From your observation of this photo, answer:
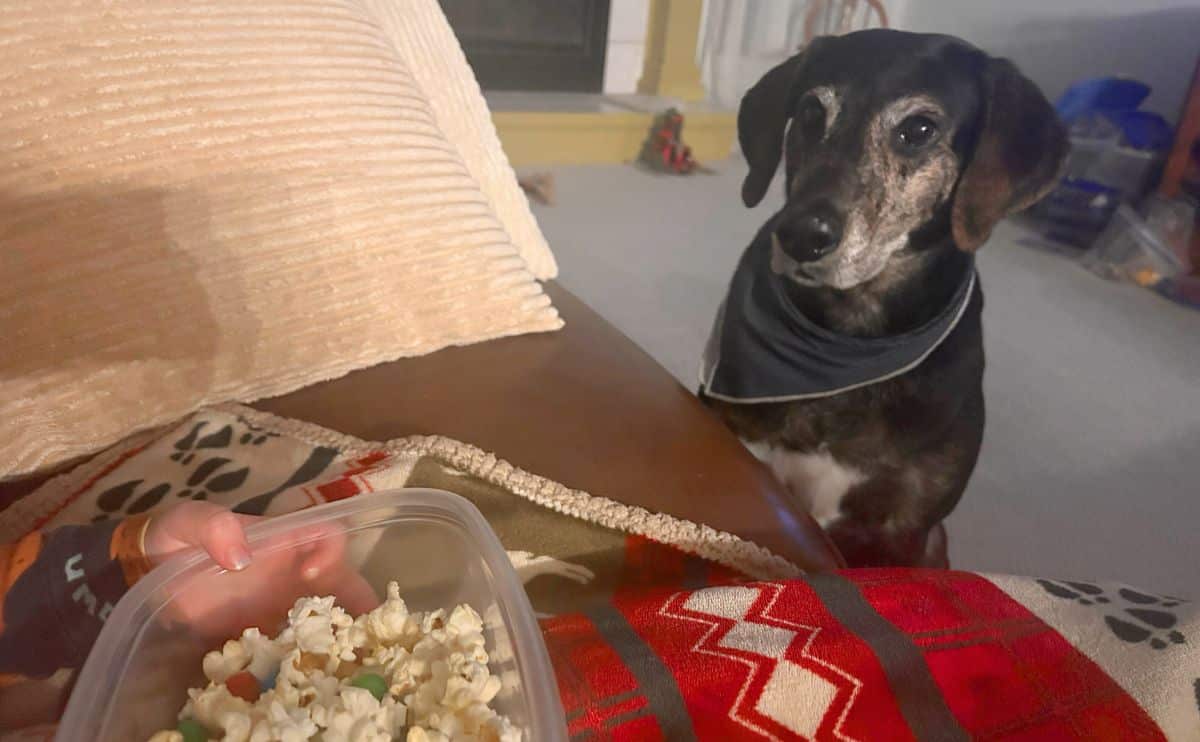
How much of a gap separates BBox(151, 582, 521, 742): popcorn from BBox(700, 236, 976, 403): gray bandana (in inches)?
24.8

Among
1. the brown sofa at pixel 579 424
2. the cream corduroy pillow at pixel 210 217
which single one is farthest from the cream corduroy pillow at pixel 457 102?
the brown sofa at pixel 579 424

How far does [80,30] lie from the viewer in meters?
0.55

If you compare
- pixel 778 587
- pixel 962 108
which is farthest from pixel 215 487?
pixel 962 108

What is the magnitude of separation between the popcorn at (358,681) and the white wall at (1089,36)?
273 centimetres

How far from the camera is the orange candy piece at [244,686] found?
0.39 meters

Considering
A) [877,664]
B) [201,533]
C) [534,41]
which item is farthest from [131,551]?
[534,41]

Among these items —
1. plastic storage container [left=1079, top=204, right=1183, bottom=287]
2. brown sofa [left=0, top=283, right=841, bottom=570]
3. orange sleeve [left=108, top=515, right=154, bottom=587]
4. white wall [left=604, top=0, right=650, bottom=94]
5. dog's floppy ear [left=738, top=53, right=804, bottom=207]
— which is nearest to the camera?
orange sleeve [left=108, top=515, right=154, bottom=587]

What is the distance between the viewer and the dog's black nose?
92cm

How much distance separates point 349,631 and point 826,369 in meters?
0.69

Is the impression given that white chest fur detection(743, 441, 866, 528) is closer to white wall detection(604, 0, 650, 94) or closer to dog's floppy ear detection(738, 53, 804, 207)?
dog's floppy ear detection(738, 53, 804, 207)

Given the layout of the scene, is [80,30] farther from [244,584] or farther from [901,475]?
[901,475]

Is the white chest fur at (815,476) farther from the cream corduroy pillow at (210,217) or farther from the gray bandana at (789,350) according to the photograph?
the cream corduroy pillow at (210,217)

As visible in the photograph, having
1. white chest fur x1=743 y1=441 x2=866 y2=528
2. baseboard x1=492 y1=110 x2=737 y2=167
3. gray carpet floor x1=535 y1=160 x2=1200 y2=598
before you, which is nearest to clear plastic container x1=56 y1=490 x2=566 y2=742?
white chest fur x1=743 y1=441 x2=866 y2=528

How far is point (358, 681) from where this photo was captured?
15.3 inches
